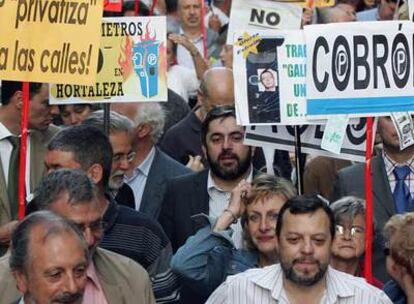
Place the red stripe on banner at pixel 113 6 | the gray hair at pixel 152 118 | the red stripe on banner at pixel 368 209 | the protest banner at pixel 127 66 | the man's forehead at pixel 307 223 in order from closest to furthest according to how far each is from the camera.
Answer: the man's forehead at pixel 307 223, the red stripe on banner at pixel 368 209, the protest banner at pixel 127 66, the gray hair at pixel 152 118, the red stripe on banner at pixel 113 6

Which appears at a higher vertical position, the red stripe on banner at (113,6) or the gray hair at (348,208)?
the red stripe on banner at (113,6)

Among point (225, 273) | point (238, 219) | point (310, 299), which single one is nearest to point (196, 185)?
point (238, 219)

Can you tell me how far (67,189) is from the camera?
7.71 m

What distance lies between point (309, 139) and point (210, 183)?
835 millimetres

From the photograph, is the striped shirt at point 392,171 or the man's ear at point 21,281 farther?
the striped shirt at point 392,171

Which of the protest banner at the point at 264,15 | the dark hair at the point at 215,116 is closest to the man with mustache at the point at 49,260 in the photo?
the dark hair at the point at 215,116

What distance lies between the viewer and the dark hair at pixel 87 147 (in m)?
8.59

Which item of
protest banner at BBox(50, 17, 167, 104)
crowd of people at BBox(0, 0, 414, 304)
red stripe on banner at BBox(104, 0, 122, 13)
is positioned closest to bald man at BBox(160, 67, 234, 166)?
crowd of people at BBox(0, 0, 414, 304)

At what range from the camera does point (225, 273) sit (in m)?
8.88

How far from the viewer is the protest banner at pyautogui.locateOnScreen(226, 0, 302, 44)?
41.8ft

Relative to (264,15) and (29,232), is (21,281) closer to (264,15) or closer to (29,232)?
(29,232)

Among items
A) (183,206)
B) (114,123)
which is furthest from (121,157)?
(183,206)

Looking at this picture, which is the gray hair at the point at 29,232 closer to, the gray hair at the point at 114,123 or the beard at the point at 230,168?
the beard at the point at 230,168

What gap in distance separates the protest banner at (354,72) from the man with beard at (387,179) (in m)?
0.86
